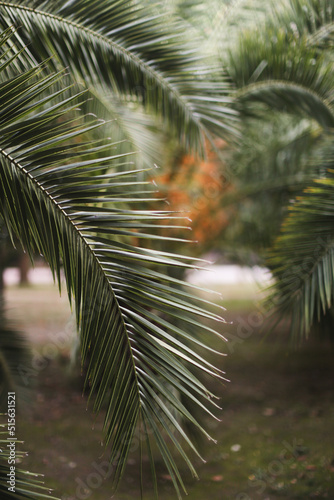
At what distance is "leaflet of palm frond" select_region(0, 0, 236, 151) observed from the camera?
94.5 inches

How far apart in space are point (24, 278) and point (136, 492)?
4094 mm

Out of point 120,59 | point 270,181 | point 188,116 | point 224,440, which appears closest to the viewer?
point 120,59

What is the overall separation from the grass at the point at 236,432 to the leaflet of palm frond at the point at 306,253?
50 centimetres

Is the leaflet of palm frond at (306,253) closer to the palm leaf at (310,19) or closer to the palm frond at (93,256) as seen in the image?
the palm frond at (93,256)

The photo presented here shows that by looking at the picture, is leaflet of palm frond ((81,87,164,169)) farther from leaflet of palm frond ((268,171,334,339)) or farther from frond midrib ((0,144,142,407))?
frond midrib ((0,144,142,407))

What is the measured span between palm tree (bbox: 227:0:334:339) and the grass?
2.09ft

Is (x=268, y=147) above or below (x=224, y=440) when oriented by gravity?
above

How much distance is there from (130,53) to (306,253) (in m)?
1.59

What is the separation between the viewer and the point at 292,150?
4.81 m

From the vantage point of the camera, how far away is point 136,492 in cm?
330

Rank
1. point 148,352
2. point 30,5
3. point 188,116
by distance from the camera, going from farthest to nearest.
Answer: point 188,116 < point 30,5 < point 148,352

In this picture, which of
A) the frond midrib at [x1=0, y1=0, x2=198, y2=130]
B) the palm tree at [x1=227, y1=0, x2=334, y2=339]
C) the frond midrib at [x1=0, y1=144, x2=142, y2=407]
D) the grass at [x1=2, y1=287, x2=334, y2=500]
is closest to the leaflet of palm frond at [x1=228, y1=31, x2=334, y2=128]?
the palm tree at [x1=227, y1=0, x2=334, y2=339]

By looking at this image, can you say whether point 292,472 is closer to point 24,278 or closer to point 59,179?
point 59,179

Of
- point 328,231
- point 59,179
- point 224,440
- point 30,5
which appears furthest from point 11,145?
point 224,440
